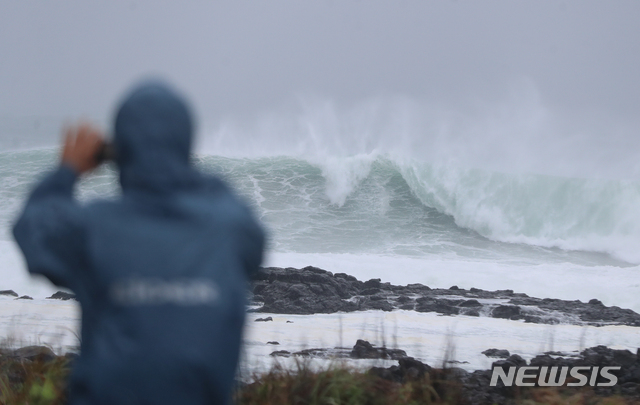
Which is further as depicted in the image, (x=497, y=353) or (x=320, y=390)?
(x=497, y=353)

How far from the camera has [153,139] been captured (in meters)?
1.52

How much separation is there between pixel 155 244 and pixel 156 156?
21cm

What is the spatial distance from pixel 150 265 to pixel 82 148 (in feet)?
1.39

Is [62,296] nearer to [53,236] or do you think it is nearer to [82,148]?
[82,148]

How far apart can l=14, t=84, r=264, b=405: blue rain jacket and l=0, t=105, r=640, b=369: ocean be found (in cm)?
895

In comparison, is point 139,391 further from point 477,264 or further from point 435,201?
point 435,201

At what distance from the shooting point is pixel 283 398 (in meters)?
3.82

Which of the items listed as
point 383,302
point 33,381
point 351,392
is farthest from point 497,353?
point 33,381

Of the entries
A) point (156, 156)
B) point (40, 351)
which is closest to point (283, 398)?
point (40, 351)

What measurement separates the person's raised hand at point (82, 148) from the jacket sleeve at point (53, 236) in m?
0.12

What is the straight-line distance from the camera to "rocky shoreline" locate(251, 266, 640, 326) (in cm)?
1233

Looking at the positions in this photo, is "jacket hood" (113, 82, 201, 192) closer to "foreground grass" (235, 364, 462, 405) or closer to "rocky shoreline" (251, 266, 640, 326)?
"foreground grass" (235, 364, 462, 405)

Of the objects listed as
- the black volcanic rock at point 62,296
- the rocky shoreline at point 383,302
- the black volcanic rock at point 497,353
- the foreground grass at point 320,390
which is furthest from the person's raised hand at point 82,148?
the black volcanic rock at point 62,296

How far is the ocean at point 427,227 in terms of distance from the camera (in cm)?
1216
